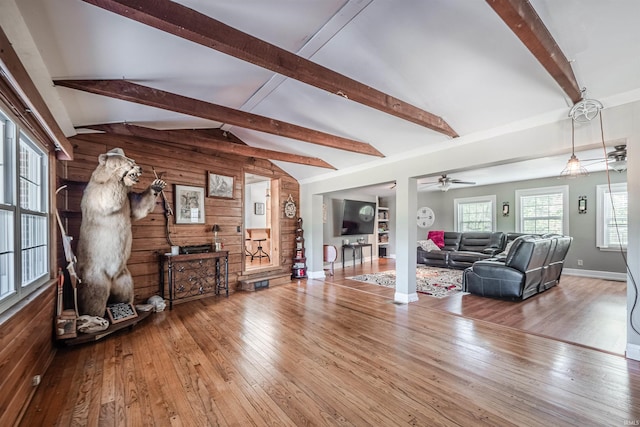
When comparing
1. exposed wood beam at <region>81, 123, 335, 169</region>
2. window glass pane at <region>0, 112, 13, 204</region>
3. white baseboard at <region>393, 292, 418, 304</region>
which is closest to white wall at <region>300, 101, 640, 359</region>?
white baseboard at <region>393, 292, 418, 304</region>

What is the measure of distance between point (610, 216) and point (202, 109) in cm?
814

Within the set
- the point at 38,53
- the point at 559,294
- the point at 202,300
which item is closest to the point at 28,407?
the point at 38,53

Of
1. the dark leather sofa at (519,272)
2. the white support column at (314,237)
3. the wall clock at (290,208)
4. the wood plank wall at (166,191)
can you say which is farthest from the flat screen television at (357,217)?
the dark leather sofa at (519,272)

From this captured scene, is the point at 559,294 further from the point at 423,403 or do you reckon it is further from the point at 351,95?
the point at 351,95

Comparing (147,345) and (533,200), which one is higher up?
(533,200)

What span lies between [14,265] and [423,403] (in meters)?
3.04

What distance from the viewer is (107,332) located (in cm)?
294

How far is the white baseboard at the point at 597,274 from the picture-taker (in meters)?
5.72

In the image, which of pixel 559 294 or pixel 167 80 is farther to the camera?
pixel 559 294

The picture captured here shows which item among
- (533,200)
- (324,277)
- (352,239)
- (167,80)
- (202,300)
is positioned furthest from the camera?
(352,239)

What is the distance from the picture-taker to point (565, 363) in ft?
7.88

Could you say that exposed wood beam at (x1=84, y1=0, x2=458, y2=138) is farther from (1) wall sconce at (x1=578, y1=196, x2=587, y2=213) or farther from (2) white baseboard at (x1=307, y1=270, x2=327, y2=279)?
(1) wall sconce at (x1=578, y1=196, x2=587, y2=213)

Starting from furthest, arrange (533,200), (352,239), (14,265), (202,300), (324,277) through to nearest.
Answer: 1. (352,239)
2. (533,200)
3. (324,277)
4. (202,300)
5. (14,265)

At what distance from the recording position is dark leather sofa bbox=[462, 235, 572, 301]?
4230 mm
